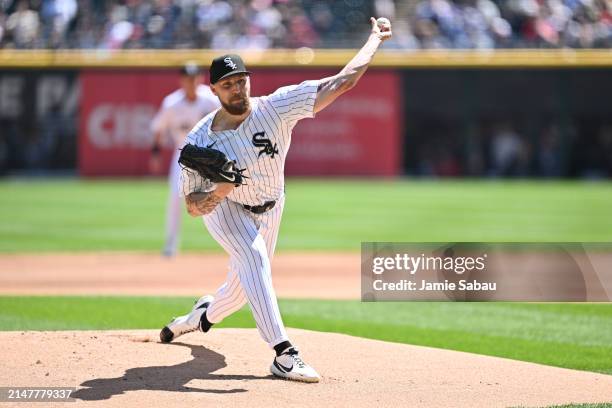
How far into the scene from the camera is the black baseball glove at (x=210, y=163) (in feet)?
17.7

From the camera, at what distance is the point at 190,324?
6.32 metres

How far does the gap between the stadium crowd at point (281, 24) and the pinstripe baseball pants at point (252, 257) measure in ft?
57.9

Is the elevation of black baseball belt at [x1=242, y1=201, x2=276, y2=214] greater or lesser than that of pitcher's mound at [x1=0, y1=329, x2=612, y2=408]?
greater

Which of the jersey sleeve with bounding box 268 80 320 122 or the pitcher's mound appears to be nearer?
the pitcher's mound

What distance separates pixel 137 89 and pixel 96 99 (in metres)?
0.97

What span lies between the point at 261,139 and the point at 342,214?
12047mm

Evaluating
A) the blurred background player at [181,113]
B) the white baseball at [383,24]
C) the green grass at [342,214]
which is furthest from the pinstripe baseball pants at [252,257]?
the green grass at [342,214]

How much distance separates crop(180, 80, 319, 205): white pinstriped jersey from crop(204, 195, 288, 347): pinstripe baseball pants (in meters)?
0.14

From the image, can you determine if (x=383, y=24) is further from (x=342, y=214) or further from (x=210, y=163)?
(x=342, y=214)

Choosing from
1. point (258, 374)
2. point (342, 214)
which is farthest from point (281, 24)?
point (258, 374)

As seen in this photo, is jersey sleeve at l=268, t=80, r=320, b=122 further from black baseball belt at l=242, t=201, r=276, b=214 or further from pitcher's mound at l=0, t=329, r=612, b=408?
pitcher's mound at l=0, t=329, r=612, b=408

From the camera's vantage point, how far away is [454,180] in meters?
24.7

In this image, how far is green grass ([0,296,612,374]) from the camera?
717cm

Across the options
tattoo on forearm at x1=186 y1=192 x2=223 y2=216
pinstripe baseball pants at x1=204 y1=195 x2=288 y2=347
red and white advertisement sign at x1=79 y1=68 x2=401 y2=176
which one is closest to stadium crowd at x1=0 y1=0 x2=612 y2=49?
red and white advertisement sign at x1=79 y1=68 x2=401 y2=176
